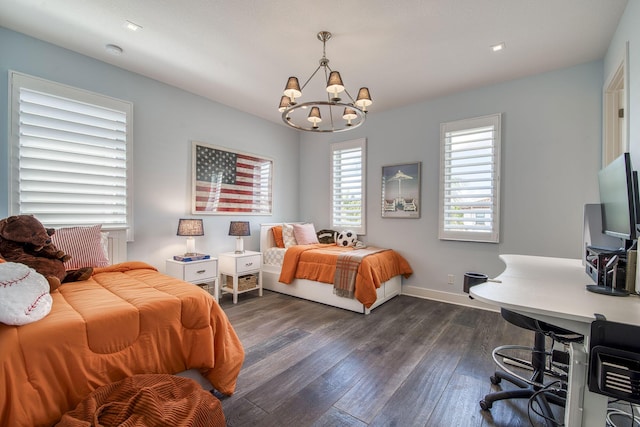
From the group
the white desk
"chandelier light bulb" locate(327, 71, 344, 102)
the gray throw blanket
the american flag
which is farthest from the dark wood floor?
"chandelier light bulb" locate(327, 71, 344, 102)

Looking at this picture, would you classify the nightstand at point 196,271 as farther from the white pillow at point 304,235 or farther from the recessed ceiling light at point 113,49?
the recessed ceiling light at point 113,49

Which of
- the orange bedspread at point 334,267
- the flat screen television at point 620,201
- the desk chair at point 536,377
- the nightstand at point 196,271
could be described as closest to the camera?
the flat screen television at point 620,201

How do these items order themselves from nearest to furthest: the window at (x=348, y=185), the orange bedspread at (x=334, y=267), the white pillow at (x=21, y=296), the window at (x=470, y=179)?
the white pillow at (x=21, y=296)
the orange bedspread at (x=334, y=267)
the window at (x=470, y=179)
the window at (x=348, y=185)

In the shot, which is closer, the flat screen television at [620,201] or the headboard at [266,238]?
Answer: the flat screen television at [620,201]

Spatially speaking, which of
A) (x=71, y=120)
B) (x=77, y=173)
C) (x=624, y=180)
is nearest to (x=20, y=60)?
(x=71, y=120)

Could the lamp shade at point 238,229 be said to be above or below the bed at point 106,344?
above

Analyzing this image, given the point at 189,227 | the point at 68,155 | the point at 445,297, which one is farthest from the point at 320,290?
the point at 68,155

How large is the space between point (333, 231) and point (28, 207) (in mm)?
3540

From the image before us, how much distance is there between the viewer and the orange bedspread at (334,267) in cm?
320

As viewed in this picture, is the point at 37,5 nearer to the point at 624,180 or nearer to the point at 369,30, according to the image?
the point at 369,30

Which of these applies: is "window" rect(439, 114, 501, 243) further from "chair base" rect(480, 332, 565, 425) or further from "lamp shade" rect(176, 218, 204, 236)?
"lamp shade" rect(176, 218, 204, 236)

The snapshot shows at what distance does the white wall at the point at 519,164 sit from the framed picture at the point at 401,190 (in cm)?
9

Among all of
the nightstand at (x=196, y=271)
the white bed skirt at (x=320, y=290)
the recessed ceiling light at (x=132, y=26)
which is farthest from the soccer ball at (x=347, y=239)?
the recessed ceiling light at (x=132, y=26)

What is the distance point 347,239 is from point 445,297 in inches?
60.2
